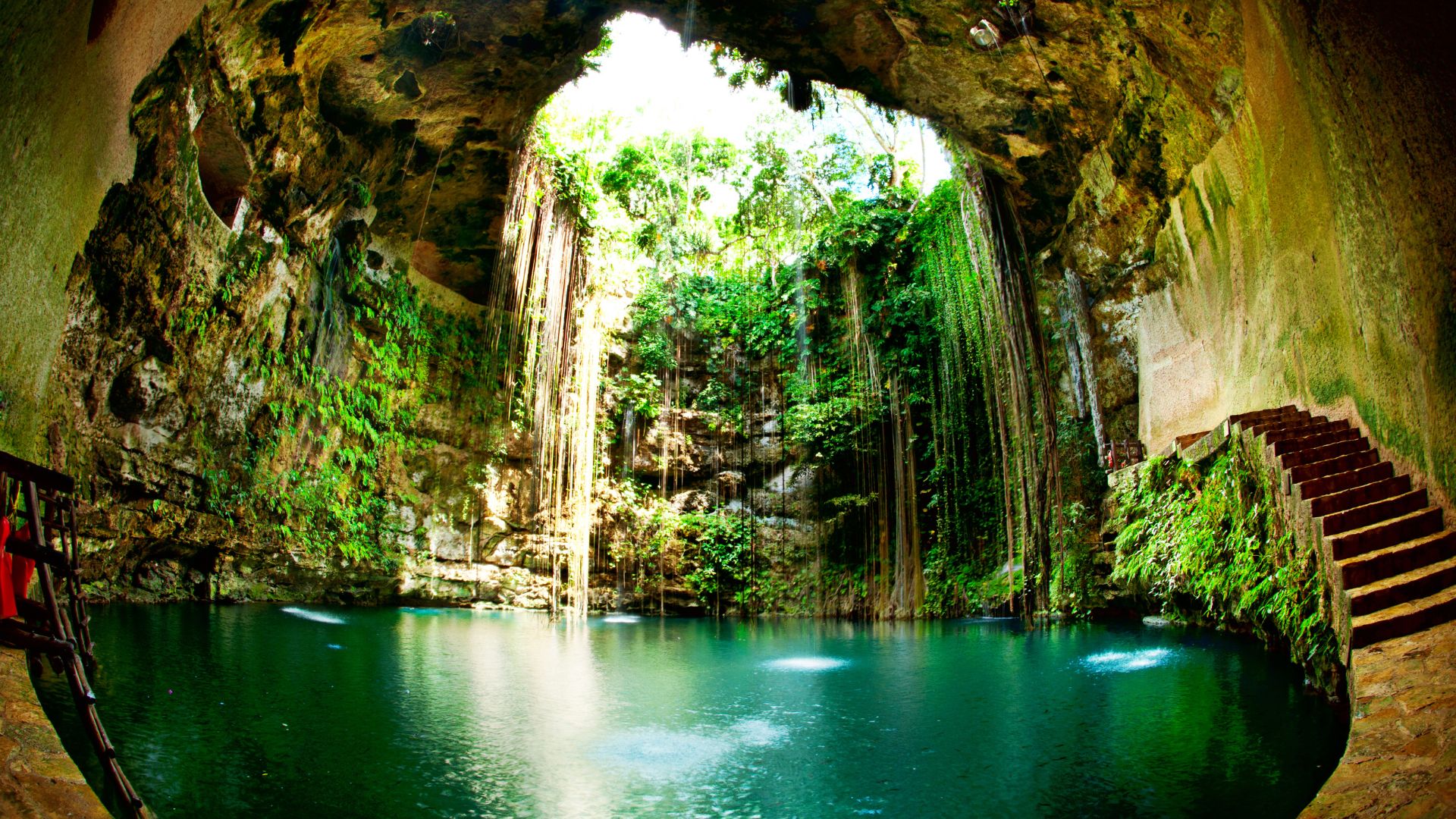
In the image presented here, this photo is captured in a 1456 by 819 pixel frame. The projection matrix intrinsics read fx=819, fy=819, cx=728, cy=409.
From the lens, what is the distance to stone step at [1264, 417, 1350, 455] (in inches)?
179

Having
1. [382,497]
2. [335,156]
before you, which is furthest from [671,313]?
[335,156]

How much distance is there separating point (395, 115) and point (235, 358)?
290 cm

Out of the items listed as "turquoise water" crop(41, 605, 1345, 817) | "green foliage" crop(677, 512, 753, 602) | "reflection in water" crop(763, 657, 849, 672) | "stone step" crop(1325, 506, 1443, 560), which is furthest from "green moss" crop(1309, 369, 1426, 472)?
"green foliage" crop(677, 512, 753, 602)

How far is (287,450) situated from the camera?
28.5ft

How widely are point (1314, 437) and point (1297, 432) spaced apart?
0.11 m

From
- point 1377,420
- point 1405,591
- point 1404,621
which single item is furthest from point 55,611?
point 1377,420

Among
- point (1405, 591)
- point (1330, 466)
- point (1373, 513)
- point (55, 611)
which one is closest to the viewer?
point (55, 611)

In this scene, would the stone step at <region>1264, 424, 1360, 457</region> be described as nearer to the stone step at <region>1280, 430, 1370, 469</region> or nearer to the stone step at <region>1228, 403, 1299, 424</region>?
the stone step at <region>1280, 430, 1370, 469</region>

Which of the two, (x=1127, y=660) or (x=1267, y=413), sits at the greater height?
(x=1267, y=413)

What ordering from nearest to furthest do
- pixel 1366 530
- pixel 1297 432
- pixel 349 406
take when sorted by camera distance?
1. pixel 1366 530
2. pixel 1297 432
3. pixel 349 406

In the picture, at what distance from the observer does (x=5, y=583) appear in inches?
106

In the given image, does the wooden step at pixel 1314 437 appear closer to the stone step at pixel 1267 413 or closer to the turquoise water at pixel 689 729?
the stone step at pixel 1267 413

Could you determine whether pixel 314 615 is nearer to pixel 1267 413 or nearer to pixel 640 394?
pixel 640 394

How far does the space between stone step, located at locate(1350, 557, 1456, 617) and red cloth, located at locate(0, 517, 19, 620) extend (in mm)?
4865
